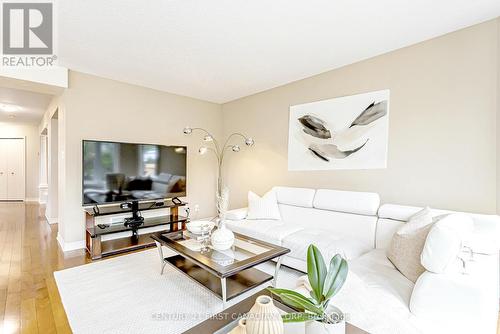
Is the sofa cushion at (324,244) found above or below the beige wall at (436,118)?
below

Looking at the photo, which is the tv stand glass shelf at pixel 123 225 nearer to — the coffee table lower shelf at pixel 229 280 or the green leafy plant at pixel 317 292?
the coffee table lower shelf at pixel 229 280

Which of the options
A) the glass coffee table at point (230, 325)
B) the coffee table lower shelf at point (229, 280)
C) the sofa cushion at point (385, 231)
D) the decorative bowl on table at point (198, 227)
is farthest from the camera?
the decorative bowl on table at point (198, 227)

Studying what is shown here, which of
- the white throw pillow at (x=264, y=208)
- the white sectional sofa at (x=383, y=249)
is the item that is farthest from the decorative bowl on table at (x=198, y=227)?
the white throw pillow at (x=264, y=208)

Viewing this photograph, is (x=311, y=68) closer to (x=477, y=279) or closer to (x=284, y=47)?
(x=284, y=47)

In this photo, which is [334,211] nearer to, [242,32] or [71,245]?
[242,32]

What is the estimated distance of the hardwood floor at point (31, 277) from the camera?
5.83ft

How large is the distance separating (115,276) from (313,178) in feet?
8.86

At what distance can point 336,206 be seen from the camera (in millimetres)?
2832

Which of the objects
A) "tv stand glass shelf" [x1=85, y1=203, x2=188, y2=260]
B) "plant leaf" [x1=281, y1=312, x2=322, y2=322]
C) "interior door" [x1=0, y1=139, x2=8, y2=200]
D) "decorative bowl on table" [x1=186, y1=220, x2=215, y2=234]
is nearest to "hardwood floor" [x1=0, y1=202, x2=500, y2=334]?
"tv stand glass shelf" [x1=85, y1=203, x2=188, y2=260]

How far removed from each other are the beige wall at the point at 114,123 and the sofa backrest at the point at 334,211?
6.75 feet

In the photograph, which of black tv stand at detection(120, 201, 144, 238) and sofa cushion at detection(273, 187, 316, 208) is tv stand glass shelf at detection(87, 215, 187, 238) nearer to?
black tv stand at detection(120, 201, 144, 238)

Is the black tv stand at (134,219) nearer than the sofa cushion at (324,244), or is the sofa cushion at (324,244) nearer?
the sofa cushion at (324,244)

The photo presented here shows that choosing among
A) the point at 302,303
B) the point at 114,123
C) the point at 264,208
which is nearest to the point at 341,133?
the point at 264,208

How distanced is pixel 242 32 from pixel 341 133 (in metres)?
1.73
